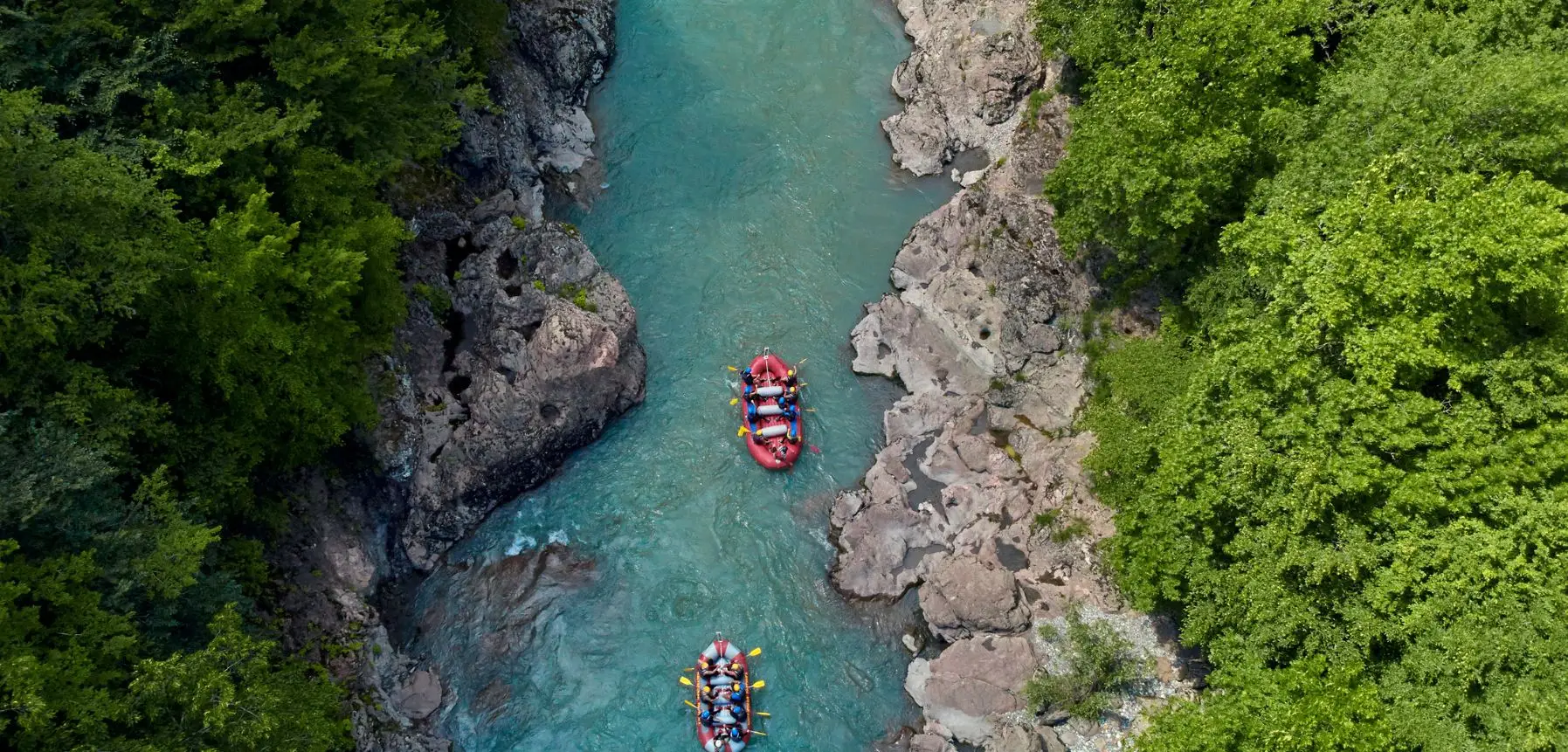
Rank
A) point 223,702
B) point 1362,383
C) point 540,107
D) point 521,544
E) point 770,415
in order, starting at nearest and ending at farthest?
point 223,702 → point 1362,383 → point 521,544 → point 770,415 → point 540,107

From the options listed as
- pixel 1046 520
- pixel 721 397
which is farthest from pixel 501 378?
pixel 1046 520

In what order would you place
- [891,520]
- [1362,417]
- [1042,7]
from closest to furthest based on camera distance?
[1362,417], [891,520], [1042,7]

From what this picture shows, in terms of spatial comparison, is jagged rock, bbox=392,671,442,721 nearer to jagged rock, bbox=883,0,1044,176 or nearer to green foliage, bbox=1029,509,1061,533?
green foliage, bbox=1029,509,1061,533

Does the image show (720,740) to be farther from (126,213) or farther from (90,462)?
(126,213)

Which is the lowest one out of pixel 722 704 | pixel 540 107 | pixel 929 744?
pixel 722 704

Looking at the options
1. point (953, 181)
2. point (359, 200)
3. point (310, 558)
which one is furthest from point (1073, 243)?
point (310, 558)

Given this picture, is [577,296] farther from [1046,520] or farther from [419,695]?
[1046,520]

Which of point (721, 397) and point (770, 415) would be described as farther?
point (721, 397)
